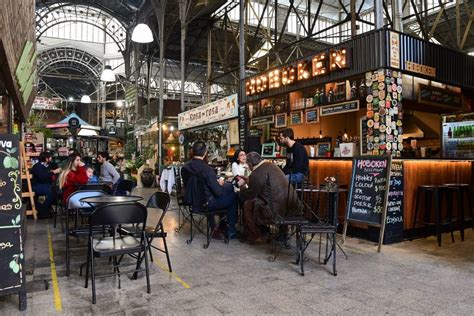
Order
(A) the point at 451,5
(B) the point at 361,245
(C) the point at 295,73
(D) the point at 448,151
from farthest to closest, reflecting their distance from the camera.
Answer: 1. (A) the point at 451,5
2. (C) the point at 295,73
3. (D) the point at 448,151
4. (B) the point at 361,245

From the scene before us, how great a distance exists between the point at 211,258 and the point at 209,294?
1.21 metres

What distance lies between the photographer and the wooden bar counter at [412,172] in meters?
5.35

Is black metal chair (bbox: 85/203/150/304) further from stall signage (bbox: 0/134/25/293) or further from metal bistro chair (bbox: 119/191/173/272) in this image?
stall signage (bbox: 0/134/25/293)

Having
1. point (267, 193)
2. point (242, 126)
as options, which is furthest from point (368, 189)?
point (242, 126)

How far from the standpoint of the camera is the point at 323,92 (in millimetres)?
7395

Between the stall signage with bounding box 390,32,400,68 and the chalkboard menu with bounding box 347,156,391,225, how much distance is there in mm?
1725

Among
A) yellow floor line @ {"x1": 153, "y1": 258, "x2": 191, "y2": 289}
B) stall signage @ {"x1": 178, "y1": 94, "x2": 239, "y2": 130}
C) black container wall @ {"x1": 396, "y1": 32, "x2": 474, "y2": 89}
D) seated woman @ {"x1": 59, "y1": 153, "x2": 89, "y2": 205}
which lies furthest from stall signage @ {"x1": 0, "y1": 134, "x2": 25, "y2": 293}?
stall signage @ {"x1": 178, "y1": 94, "x2": 239, "y2": 130}

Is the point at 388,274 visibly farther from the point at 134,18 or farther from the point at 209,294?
the point at 134,18

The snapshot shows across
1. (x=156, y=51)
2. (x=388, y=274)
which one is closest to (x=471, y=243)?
(x=388, y=274)

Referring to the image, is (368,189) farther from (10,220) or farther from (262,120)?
(262,120)

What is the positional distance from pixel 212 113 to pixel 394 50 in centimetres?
618

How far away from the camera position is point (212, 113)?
1097cm

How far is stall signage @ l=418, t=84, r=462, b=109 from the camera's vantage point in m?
6.83

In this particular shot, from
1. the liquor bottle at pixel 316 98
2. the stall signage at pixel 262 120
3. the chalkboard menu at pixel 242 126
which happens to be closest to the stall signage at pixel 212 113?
the chalkboard menu at pixel 242 126
